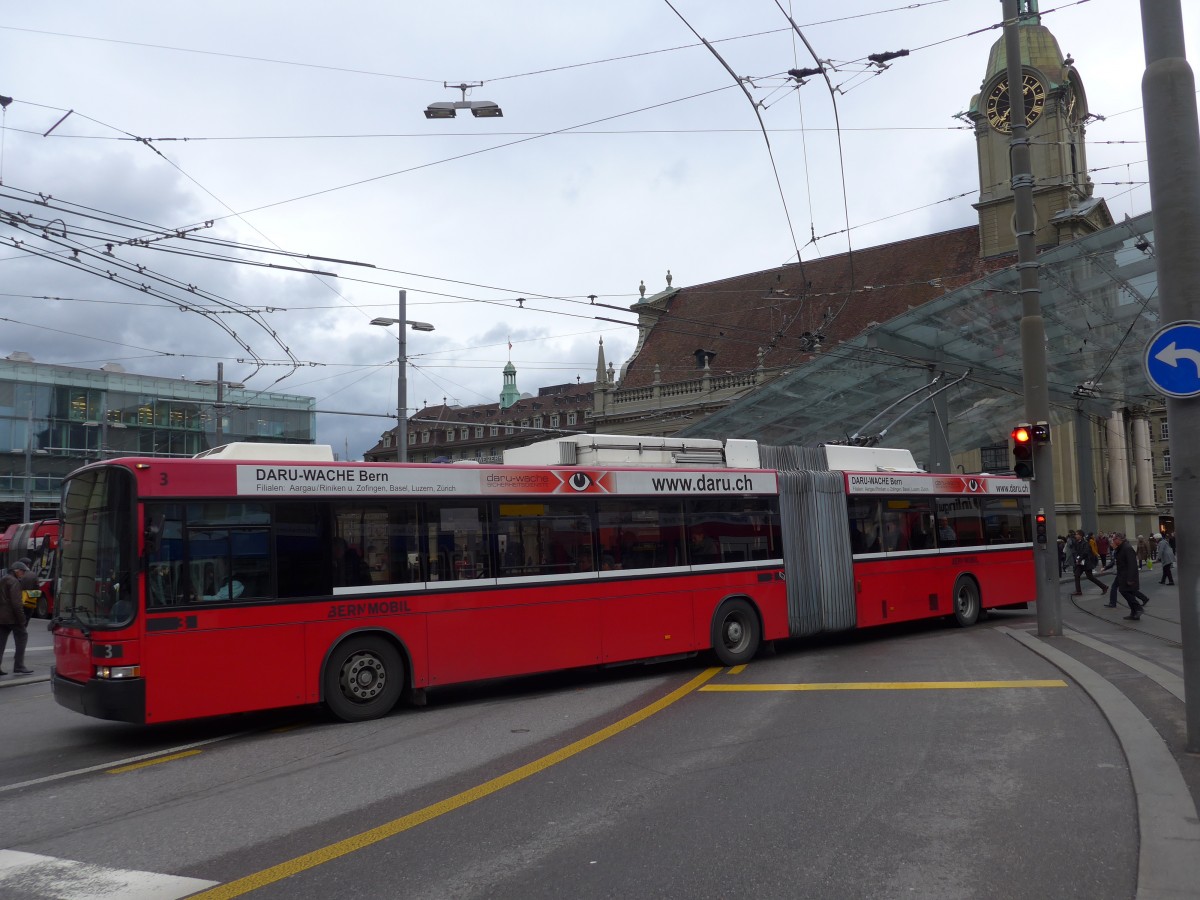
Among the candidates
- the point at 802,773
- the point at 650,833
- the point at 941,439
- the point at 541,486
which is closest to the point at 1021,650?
the point at 541,486

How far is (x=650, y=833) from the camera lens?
5805mm

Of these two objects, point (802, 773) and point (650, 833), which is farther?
point (802, 773)

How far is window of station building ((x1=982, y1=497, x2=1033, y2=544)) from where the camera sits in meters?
19.5

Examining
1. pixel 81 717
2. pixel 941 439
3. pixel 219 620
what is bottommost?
pixel 81 717

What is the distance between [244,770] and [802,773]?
434cm

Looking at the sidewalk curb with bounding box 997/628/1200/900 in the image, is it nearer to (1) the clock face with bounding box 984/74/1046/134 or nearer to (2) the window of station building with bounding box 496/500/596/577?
(2) the window of station building with bounding box 496/500/596/577

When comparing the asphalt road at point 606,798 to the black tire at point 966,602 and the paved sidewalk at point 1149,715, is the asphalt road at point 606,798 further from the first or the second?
the black tire at point 966,602

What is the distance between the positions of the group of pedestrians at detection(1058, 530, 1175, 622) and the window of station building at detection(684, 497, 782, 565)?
26.5ft

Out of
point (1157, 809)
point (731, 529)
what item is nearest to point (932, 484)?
point (731, 529)

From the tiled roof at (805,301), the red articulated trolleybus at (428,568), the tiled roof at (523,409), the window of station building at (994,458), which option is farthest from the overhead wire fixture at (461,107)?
the tiled roof at (523,409)

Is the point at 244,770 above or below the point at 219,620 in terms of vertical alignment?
below

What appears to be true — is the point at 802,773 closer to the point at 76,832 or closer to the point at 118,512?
the point at 76,832

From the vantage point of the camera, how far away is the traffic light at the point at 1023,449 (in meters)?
16.2

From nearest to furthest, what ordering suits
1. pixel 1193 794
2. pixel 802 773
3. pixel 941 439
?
pixel 1193 794 → pixel 802 773 → pixel 941 439
